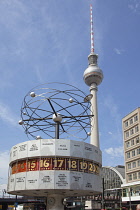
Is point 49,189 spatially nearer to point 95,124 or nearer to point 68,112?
point 68,112

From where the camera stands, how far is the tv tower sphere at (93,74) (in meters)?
128

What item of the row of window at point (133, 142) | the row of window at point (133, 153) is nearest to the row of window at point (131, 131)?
the row of window at point (133, 142)

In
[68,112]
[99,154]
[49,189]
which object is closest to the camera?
[49,189]

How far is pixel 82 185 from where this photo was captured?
Answer: 23047mm

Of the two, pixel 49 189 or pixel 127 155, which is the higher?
pixel 127 155

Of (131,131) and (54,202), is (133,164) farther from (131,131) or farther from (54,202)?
(54,202)

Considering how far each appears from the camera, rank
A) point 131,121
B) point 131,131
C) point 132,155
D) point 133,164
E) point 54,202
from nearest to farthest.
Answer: point 54,202, point 133,164, point 132,155, point 131,131, point 131,121

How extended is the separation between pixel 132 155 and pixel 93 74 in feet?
191

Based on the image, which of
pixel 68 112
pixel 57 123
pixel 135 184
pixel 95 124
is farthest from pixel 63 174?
pixel 95 124

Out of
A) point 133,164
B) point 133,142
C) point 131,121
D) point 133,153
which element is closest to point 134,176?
point 133,164

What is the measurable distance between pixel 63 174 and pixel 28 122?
9.30 metres

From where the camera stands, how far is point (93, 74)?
418 ft

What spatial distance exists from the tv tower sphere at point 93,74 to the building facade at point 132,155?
46332 millimetres

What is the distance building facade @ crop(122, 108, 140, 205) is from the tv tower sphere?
152 ft
